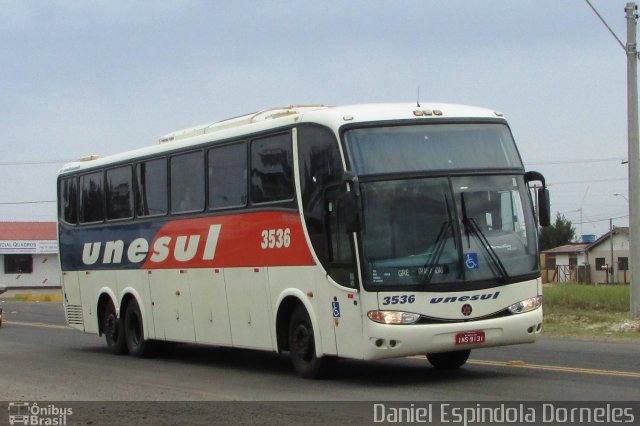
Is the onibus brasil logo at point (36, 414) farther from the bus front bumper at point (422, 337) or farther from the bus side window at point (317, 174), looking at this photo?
the bus side window at point (317, 174)

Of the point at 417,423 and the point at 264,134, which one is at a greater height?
the point at 264,134

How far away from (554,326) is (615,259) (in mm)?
67867

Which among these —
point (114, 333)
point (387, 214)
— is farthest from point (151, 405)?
point (114, 333)

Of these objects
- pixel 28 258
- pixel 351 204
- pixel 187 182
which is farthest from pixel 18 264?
pixel 351 204

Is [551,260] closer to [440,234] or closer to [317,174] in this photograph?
[317,174]

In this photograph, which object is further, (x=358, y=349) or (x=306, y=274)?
(x=306, y=274)

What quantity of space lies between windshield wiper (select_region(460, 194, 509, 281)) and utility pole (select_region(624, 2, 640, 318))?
11298 mm

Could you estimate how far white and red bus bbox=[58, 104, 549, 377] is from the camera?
1342 centimetres

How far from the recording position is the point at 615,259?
90812 millimetres

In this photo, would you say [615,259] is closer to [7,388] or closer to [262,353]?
[262,353]

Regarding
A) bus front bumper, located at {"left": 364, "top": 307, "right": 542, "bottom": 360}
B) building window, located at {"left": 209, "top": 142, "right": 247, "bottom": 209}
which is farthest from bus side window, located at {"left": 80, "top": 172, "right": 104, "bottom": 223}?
bus front bumper, located at {"left": 364, "top": 307, "right": 542, "bottom": 360}

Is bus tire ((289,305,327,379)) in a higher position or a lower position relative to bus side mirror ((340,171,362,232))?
lower

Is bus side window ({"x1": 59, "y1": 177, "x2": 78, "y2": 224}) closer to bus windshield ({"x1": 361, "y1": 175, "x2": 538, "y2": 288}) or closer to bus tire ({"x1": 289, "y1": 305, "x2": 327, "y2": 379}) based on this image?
bus tire ({"x1": 289, "y1": 305, "x2": 327, "y2": 379})

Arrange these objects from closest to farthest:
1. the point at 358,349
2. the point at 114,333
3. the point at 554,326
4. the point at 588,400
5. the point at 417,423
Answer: the point at 417,423 → the point at 588,400 → the point at 358,349 → the point at 114,333 → the point at 554,326
